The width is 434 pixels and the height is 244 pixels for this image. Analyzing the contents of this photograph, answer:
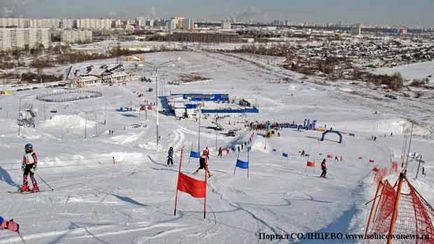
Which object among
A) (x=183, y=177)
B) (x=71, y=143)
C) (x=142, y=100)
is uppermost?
(x=183, y=177)

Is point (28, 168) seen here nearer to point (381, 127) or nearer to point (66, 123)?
point (66, 123)

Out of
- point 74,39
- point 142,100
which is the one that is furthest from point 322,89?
point 74,39

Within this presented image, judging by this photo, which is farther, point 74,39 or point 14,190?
point 74,39

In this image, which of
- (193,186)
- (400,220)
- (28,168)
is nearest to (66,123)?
(28,168)

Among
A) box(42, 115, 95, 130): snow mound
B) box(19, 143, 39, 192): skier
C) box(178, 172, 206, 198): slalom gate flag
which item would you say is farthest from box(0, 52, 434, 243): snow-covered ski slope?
box(178, 172, 206, 198): slalom gate flag

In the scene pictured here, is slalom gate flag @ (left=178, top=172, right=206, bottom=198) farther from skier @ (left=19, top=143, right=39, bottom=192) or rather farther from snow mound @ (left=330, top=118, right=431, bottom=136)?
snow mound @ (left=330, top=118, right=431, bottom=136)

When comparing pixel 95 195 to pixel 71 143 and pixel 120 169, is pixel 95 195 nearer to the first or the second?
pixel 120 169

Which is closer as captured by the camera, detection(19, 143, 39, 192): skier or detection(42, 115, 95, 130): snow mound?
detection(19, 143, 39, 192): skier

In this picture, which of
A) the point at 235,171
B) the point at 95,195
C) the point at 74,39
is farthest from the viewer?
the point at 74,39
